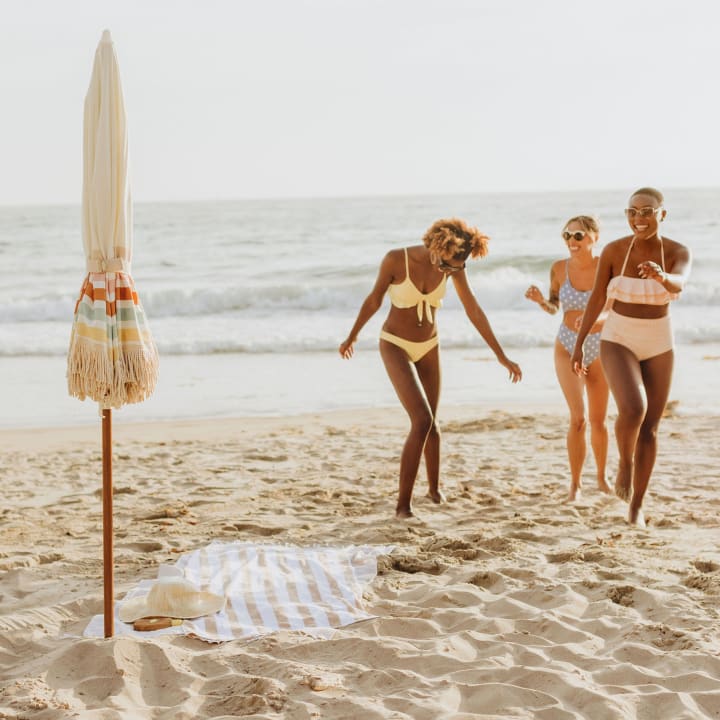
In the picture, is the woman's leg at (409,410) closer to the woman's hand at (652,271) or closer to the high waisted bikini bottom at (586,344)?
the high waisted bikini bottom at (586,344)

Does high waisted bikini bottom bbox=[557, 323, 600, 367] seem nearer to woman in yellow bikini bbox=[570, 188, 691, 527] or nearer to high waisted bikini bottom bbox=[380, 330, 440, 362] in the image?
woman in yellow bikini bbox=[570, 188, 691, 527]

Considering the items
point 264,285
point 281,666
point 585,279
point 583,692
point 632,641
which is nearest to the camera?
point 583,692

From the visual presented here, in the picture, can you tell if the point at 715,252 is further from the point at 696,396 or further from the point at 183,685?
the point at 183,685

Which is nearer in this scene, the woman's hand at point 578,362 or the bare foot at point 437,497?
the woman's hand at point 578,362

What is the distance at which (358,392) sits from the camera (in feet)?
38.1

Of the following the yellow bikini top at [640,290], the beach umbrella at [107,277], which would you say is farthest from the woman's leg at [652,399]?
the beach umbrella at [107,277]

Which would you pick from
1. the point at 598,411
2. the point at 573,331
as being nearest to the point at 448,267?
the point at 573,331

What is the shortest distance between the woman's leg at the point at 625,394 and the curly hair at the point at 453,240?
102 cm

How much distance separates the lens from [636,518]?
5.97 metres

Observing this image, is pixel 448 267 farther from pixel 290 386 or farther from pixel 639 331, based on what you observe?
pixel 290 386

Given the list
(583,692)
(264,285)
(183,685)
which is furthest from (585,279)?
(264,285)

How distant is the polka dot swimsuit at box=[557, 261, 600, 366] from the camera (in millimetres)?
6383

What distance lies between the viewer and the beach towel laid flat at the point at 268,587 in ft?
14.2

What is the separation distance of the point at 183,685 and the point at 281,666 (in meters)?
0.41
